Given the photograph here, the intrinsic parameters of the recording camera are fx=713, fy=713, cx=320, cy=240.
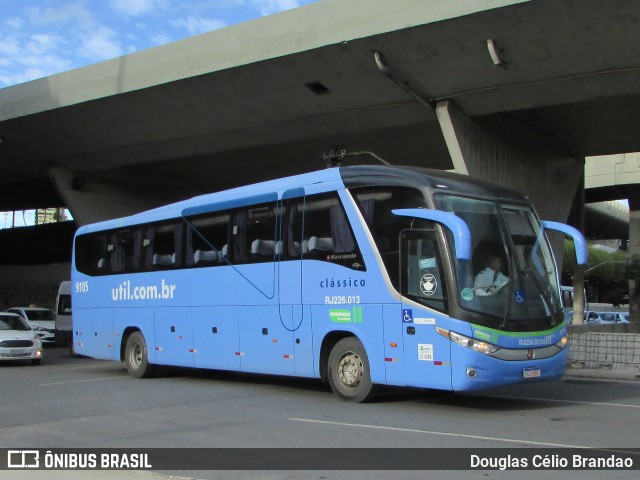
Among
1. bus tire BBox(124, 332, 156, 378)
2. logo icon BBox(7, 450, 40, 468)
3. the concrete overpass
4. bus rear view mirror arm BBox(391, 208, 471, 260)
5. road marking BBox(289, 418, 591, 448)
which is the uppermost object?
the concrete overpass

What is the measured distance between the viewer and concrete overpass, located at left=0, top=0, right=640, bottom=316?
18.6 meters

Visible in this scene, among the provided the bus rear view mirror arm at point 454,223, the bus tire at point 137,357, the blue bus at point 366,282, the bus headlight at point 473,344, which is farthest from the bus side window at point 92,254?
the bus headlight at point 473,344

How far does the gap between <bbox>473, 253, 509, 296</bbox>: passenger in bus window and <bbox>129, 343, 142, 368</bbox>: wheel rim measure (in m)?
9.20

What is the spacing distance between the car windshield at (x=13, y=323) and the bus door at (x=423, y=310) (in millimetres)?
14498

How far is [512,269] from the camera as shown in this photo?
1047 centimetres

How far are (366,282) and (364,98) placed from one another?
1305 cm

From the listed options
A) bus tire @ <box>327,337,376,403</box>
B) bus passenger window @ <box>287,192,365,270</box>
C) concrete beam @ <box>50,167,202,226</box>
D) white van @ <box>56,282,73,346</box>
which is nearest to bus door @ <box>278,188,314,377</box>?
bus passenger window @ <box>287,192,365,270</box>

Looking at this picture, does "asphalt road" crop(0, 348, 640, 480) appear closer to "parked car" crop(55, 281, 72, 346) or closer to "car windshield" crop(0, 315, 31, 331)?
"car windshield" crop(0, 315, 31, 331)

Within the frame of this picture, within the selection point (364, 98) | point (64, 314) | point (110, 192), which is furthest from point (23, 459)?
point (110, 192)

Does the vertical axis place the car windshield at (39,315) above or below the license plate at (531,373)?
above

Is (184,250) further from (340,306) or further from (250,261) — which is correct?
(340,306)

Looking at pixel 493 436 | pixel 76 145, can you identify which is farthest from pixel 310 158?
pixel 493 436

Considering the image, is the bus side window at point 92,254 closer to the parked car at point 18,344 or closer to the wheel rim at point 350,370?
the parked car at point 18,344

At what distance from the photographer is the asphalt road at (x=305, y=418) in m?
8.30
